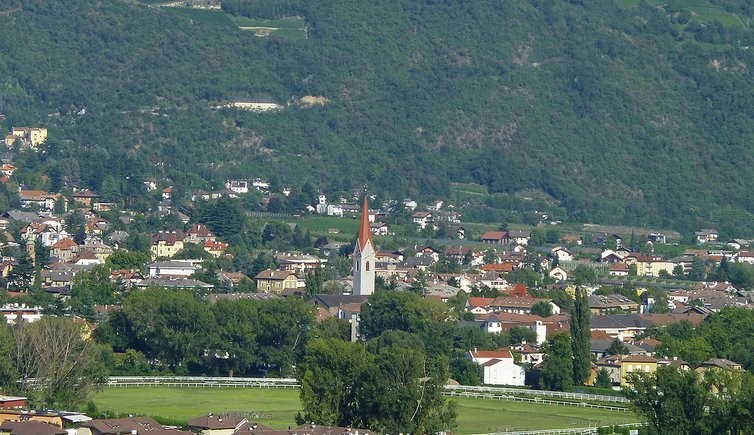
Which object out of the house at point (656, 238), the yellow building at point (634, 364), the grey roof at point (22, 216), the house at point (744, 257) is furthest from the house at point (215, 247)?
the yellow building at point (634, 364)

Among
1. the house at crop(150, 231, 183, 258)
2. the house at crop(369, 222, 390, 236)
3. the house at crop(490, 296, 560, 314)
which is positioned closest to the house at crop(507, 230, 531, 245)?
the house at crop(369, 222, 390, 236)

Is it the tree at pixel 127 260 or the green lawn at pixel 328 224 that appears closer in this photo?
the tree at pixel 127 260

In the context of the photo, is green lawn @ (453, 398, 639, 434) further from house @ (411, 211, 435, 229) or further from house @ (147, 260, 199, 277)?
house @ (411, 211, 435, 229)

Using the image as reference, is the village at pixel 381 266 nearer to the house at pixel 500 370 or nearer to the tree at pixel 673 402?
the house at pixel 500 370

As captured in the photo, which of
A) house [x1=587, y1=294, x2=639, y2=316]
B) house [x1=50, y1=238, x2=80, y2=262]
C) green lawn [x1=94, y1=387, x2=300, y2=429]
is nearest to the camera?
green lawn [x1=94, y1=387, x2=300, y2=429]

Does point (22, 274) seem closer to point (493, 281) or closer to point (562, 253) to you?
point (493, 281)

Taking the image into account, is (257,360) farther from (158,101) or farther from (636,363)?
(158,101)
